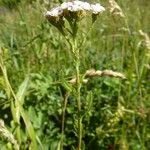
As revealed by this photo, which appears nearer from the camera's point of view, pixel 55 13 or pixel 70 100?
pixel 55 13

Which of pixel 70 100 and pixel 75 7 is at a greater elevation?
pixel 75 7

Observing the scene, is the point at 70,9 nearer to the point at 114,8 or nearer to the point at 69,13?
the point at 69,13

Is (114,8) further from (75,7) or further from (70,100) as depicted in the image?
(75,7)

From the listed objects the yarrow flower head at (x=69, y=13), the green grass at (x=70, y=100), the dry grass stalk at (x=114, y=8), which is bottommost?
the green grass at (x=70, y=100)

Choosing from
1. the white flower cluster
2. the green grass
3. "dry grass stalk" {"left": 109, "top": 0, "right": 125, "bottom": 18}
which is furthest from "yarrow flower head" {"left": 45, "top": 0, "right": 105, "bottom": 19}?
"dry grass stalk" {"left": 109, "top": 0, "right": 125, "bottom": 18}

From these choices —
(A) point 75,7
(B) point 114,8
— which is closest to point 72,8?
(A) point 75,7

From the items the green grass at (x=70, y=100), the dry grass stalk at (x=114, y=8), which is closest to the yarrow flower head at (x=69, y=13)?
the green grass at (x=70, y=100)

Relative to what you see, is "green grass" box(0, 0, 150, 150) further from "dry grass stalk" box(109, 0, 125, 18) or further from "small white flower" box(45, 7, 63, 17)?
"small white flower" box(45, 7, 63, 17)

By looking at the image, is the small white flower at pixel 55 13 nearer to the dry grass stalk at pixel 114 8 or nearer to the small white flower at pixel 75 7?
the small white flower at pixel 75 7

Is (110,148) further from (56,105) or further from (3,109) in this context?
(3,109)

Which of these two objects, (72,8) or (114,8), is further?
(114,8)

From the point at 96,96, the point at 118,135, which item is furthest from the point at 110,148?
the point at 96,96
